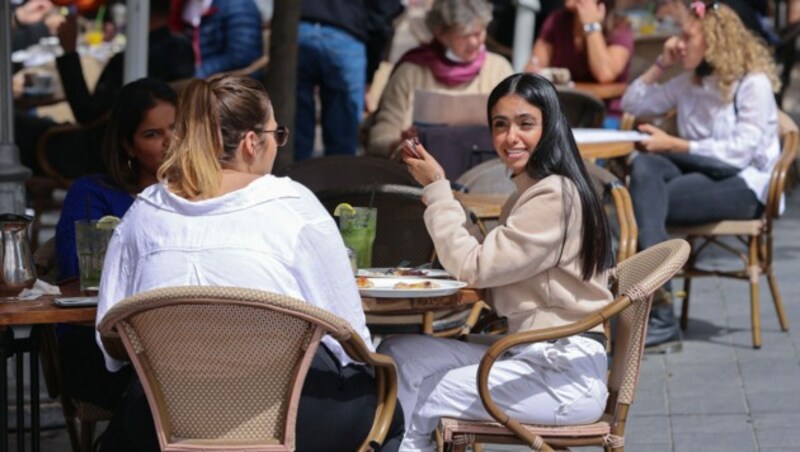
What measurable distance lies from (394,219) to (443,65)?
246 centimetres

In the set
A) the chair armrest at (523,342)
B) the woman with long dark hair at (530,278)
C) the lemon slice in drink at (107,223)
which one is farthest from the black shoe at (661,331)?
the lemon slice in drink at (107,223)

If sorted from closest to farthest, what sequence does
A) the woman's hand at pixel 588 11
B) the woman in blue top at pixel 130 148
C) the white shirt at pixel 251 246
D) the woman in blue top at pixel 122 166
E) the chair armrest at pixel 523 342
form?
the white shirt at pixel 251 246, the chair armrest at pixel 523 342, the woman in blue top at pixel 122 166, the woman in blue top at pixel 130 148, the woman's hand at pixel 588 11

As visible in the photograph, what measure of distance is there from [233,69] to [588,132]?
2.84 m

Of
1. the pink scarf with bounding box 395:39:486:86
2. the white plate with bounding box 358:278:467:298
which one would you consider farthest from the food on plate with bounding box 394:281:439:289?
the pink scarf with bounding box 395:39:486:86

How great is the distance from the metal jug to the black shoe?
326 centimetres

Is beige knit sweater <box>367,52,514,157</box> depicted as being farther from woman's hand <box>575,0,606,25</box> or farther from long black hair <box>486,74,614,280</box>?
long black hair <box>486,74,614,280</box>

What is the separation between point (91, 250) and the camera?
12.9 ft

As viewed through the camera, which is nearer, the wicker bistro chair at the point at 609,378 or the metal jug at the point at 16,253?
the wicker bistro chair at the point at 609,378

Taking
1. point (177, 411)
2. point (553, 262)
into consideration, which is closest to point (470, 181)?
point (553, 262)

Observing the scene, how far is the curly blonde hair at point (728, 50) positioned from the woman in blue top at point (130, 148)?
2.84 metres

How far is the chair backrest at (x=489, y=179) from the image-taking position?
5.72 metres

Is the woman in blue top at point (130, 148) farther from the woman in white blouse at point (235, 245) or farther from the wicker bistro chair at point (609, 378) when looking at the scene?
the wicker bistro chair at point (609, 378)

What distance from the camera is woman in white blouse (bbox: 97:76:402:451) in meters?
3.33

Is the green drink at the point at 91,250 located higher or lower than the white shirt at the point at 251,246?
lower
